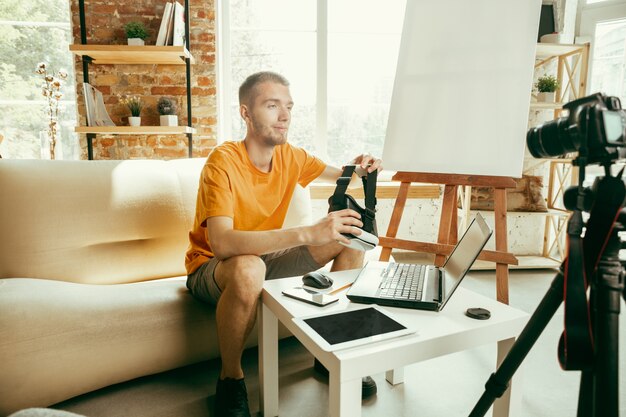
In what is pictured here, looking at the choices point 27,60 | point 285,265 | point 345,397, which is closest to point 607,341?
point 345,397

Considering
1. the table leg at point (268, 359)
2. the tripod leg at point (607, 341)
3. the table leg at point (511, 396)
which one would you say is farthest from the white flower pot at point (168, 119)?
the tripod leg at point (607, 341)

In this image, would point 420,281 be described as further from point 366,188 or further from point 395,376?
point 395,376

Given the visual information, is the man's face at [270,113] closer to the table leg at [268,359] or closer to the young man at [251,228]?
the young man at [251,228]

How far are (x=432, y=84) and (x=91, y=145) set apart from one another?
2239mm

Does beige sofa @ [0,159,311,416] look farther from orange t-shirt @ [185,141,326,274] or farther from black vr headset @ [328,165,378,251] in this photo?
black vr headset @ [328,165,378,251]

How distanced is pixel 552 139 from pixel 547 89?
8.37 feet

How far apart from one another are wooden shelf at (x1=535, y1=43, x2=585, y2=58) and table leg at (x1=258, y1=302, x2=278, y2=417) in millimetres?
2703

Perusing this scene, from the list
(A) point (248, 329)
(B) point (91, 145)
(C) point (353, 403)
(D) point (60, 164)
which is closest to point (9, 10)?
(B) point (91, 145)

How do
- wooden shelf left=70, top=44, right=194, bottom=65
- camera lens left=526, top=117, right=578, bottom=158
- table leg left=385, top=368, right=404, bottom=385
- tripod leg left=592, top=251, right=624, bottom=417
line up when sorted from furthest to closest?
wooden shelf left=70, top=44, right=194, bottom=65, table leg left=385, top=368, right=404, bottom=385, camera lens left=526, top=117, right=578, bottom=158, tripod leg left=592, top=251, right=624, bottom=417

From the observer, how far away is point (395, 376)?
5.13ft

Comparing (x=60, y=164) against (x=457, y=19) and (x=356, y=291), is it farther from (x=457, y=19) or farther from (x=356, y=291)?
(x=457, y=19)

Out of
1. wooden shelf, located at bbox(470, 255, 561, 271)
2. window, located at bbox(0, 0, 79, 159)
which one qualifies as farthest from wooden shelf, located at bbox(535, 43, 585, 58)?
window, located at bbox(0, 0, 79, 159)

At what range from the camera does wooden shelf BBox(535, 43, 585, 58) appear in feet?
9.42

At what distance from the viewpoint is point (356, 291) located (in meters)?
1.19
